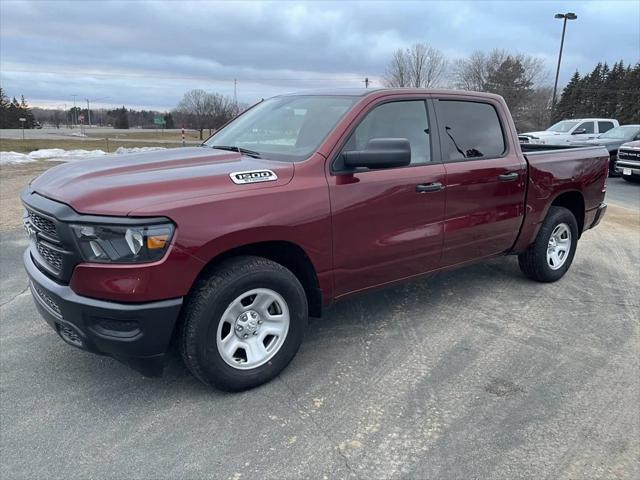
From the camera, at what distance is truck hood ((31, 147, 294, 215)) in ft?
8.97

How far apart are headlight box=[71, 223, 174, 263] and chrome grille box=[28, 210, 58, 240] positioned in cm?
24

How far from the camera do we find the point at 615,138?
59.2 feet

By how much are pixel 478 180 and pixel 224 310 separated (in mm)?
2448

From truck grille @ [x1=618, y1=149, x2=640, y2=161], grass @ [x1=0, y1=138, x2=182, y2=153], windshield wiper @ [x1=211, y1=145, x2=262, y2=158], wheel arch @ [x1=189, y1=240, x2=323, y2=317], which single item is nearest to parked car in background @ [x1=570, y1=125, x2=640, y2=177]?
truck grille @ [x1=618, y1=149, x2=640, y2=161]

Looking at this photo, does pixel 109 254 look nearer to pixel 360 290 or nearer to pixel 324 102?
pixel 360 290

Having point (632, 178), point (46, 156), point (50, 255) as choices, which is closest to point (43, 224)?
point (50, 255)

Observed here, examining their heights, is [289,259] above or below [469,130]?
below

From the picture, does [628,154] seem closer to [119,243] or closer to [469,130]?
[469,130]

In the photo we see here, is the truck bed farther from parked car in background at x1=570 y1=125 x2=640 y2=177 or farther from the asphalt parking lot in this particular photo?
parked car in background at x1=570 y1=125 x2=640 y2=177

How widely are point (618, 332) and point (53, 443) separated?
164 inches

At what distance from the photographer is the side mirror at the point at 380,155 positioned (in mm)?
3285

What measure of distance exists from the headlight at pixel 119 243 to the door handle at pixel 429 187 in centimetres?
196

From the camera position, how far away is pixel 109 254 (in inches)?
106

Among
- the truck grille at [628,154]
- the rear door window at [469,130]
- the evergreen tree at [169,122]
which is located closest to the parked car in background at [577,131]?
the truck grille at [628,154]
